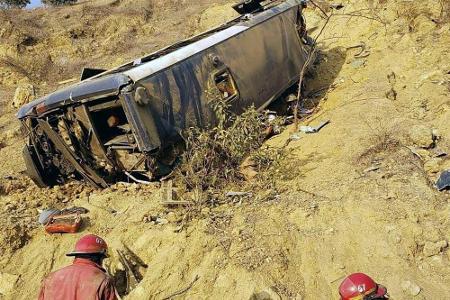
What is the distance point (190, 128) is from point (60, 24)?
12842mm

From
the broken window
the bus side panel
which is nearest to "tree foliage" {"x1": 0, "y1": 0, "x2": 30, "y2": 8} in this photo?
the bus side panel

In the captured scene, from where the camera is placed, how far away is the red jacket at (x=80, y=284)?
334 cm

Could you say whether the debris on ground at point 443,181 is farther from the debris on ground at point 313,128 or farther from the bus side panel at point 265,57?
the bus side panel at point 265,57

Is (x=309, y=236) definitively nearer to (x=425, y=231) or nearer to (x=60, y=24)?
(x=425, y=231)

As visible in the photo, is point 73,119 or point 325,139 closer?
point 73,119

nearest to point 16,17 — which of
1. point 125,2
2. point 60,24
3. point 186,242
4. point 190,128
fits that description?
point 60,24

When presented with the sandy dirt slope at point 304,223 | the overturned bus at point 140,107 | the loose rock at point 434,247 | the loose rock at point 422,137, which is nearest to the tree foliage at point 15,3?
the overturned bus at point 140,107

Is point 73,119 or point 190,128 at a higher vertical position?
point 73,119

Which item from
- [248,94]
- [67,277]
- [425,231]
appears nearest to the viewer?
[67,277]

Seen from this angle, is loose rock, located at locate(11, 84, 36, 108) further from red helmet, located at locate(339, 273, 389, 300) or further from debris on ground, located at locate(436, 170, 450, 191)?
red helmet, located at locate(339, 273, 389, 300)

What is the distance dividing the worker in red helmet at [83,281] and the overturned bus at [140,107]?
229 cm

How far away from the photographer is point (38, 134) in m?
6.69

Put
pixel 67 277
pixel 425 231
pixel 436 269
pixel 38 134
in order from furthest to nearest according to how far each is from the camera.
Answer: pixel 38 134 < pixel 425 231 < pixel 436 269 < pixel 67 277

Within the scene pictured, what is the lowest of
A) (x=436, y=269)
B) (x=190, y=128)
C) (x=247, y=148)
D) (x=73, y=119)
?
(x=436, y=269)
